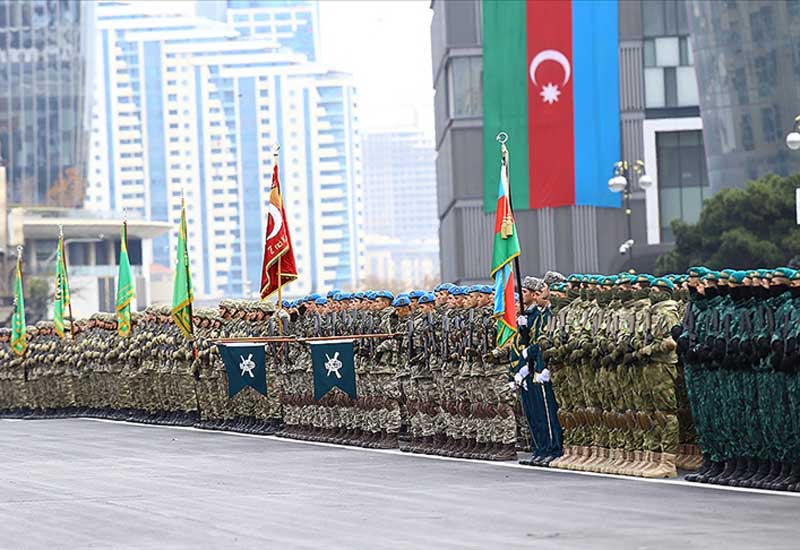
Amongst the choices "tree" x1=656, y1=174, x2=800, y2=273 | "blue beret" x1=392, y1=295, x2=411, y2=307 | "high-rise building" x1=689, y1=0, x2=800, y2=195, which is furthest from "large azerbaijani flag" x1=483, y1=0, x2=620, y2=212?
"blue beret" x1=392, y1=295, x2=411, y2=307

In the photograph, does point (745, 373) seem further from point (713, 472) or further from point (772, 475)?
point (713, 472)

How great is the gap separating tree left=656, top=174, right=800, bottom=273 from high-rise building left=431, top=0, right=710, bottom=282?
9051mm

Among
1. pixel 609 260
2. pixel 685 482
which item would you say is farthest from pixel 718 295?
pixel 609 260

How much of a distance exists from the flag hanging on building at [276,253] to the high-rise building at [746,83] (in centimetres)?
3733

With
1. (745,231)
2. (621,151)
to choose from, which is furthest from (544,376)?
(621,151)

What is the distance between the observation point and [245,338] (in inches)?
925

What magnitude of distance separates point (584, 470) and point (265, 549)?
18.3 feet

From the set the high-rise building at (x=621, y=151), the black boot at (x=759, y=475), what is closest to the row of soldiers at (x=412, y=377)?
the black boot at (x=759, y=475)

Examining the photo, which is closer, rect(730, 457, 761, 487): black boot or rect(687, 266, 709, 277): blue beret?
rect(730, 457, 761, 487): black boot

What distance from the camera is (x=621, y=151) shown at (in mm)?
64812

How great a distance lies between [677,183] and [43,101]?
90.1 m

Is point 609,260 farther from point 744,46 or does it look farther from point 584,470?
point 584,470

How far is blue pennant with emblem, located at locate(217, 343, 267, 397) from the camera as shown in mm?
23609

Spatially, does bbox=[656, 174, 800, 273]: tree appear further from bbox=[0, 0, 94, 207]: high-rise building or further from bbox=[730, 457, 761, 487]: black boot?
bbox=[0, 0, 94, 207]: high-rise building
